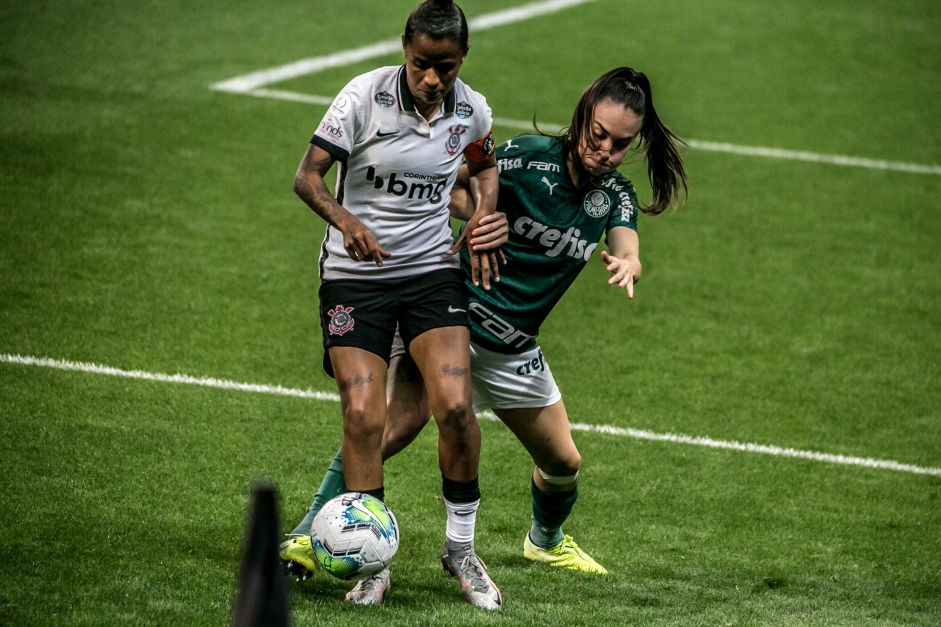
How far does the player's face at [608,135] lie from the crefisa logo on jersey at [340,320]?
110 cm

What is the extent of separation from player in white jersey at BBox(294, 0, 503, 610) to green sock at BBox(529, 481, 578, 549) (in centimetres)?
70

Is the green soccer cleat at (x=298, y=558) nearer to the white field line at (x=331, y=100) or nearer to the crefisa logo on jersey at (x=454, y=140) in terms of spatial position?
the crefisa logo on jersey at (x=454, y=140)

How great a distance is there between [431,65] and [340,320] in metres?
1.01

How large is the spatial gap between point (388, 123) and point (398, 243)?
0.46 m

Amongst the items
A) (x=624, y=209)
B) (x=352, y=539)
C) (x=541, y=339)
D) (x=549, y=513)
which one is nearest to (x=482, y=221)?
(x=624, y=209)

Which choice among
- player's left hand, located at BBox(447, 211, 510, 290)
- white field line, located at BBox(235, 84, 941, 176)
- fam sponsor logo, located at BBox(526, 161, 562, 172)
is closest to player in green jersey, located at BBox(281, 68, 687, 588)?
fam sponsor logo, located at BBox(526, 161, 562, 172)

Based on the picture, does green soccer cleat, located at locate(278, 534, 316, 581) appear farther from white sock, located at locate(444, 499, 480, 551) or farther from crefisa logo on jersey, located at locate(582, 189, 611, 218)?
crefisa logo on jersey, located at locate(582, 189, 611, 218)

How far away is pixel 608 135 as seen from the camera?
465cm

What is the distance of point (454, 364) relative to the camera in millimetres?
4508

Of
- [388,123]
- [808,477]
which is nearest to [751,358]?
[808,477]

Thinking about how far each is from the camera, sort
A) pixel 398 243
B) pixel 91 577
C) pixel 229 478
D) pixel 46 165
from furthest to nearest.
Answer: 1. pixel 46 165
2. pixel 229 478
3. pixel 398 243
4. pixel 91 577

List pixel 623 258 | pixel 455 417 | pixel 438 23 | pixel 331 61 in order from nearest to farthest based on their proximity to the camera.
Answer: pixel 438 23
pixel 455 417
pixel 623 258
pixel 331 61

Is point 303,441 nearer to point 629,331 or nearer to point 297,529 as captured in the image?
point 297,529

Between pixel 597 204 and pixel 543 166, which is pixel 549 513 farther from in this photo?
pixel 543 166
